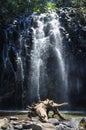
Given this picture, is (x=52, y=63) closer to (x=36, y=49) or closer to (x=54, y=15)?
(x=36, y=49)

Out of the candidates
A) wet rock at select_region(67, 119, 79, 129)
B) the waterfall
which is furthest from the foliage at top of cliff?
wet rock at select_region(67, 119, 79, 129)

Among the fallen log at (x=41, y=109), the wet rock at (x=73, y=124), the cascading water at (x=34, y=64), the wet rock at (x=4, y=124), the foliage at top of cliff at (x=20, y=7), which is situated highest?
the foliage at top of cliff at (x=20, y=7)

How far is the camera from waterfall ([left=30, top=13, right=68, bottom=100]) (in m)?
31.4

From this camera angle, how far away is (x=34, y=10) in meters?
40.6

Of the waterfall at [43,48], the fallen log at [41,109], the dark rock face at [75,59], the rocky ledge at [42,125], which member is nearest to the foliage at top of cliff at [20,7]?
the waterfall at [43,48]

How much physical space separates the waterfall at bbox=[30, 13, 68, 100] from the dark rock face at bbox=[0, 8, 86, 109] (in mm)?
352

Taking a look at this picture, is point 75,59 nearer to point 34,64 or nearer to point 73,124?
point 34,64

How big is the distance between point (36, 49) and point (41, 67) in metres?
1.66

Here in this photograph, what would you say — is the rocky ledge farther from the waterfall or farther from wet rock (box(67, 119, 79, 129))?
the waterfall

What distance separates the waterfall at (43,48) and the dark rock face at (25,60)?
35cm

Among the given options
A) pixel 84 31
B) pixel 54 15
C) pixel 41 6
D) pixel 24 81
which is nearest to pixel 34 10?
pixel 41 6

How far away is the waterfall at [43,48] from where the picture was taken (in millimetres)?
31391

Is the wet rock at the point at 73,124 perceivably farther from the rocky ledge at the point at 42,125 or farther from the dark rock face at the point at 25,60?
the dark rock face at the point at 25,60

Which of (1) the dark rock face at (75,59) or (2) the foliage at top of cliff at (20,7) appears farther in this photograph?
(2) the foliage at top of cliff at (20,7)
